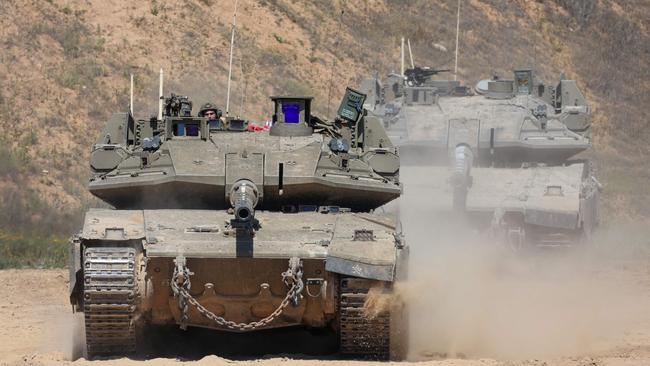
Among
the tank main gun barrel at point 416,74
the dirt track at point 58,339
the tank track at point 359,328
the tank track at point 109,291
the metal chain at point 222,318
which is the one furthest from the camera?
the tank main gun barrel at point 416,74

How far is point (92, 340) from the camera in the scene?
13875 mm

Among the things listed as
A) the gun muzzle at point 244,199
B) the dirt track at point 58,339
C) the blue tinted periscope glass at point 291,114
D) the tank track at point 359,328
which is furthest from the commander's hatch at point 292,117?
the tank track at point 359,328

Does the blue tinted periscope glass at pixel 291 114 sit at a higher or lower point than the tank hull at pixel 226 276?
higher

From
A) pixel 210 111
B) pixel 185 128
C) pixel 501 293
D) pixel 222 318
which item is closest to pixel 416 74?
pixel 210 111

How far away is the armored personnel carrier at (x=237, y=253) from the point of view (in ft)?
44.5

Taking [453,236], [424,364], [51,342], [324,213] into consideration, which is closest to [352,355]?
[424,364]

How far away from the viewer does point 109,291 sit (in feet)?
44.0

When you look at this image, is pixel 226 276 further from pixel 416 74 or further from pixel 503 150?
pixel 416 74

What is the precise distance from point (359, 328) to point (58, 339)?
431 centimetres

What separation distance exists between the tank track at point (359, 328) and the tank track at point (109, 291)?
6.34ft

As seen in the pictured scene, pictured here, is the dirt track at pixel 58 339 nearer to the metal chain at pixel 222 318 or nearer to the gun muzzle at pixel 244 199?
the metal chain at pixel 222 318

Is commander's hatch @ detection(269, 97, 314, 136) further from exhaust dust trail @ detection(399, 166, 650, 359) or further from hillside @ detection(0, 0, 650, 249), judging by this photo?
hillside @ detection(0, 0, 650, 249)

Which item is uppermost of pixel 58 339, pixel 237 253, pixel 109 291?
pixel 237 253

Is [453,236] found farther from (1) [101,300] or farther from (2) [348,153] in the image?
(1) [101,300]
